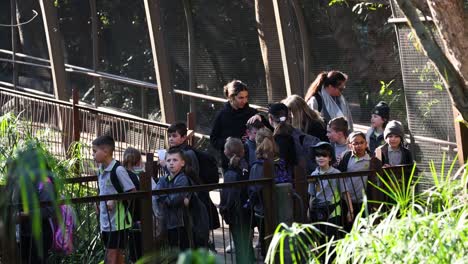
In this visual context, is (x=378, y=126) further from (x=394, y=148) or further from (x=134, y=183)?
(x=134, y=183)

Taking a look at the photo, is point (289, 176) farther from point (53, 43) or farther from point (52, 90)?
point (52, 90)

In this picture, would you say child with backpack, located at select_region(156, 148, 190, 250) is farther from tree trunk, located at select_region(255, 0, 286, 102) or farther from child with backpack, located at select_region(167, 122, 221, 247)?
tree trunk, located at select_region(255, 0, 286, 102)

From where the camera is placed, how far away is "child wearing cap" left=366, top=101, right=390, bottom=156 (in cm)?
974

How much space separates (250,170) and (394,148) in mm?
1324

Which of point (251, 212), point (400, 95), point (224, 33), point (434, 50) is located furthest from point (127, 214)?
point (224, 33)

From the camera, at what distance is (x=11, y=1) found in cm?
1945

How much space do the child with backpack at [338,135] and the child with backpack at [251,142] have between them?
1.98 ft

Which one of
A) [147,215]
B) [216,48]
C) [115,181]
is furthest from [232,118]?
[216,48]

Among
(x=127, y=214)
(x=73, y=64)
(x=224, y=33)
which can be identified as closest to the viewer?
(x=127, y=214)

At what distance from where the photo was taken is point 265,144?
27.7ft

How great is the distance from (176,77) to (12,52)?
4746mm

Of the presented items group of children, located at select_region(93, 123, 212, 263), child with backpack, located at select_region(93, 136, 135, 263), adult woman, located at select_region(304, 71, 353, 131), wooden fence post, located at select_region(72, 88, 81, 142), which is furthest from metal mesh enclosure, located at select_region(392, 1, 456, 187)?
wooden fence post, located at select_region(72, 88, 81, 142)

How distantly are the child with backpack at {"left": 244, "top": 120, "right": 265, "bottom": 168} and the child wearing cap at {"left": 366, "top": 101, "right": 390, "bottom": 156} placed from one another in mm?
1236

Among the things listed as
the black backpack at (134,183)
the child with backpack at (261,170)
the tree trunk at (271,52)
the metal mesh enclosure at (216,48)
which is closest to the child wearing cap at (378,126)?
the child with backpack at (261,170)
